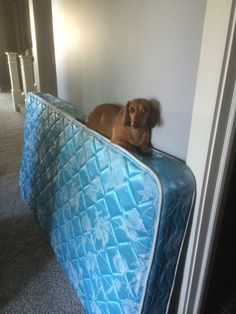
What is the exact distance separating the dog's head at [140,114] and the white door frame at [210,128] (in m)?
0.20

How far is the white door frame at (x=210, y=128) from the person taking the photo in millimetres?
601

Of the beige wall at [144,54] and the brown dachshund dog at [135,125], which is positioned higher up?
the beige wall at [144,54]

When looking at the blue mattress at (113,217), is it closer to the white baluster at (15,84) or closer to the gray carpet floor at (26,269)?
the gray carpet floor at (26,269)

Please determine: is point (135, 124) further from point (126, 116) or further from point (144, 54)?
point (144, 54)

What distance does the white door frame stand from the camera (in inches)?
23.6

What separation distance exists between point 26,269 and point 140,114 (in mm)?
899

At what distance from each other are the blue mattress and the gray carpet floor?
74 millimetres

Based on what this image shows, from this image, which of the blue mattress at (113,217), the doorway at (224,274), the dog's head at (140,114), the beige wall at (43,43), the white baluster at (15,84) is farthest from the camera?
the white baluster at (15,84)

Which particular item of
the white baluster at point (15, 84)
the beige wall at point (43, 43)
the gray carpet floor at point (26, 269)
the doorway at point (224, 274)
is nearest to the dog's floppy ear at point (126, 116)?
the doorway at point (224, 274)

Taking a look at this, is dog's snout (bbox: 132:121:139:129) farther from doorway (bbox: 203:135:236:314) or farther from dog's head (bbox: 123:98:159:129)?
doorway (bbox: 203:135:236:314)

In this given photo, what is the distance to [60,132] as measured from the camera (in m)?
1.23

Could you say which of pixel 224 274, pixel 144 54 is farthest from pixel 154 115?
pixel 224 274

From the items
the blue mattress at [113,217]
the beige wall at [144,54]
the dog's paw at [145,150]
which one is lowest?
the blue mattress at [113,217]

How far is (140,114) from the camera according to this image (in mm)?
870
